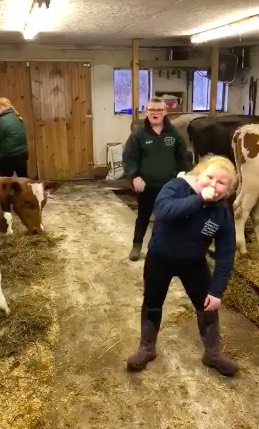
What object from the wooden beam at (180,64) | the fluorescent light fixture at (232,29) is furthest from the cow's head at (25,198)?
the wooden beam at (180,64)

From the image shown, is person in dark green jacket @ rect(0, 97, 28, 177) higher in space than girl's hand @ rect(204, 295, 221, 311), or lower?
higher

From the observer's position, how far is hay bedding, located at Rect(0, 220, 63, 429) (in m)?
2.31

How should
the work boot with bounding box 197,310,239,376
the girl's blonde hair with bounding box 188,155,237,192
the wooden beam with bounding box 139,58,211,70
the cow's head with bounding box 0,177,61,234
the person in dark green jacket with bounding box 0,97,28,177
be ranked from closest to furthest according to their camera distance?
the girl's blonde hair with bounding box 188,155,237,192 → the work boot with bounding box 197,310,239,376 → the cow's head with bounding box 0,177,61,234 → the person in dark green jacket with bounding box 0,97,28,177 → the wooden beam with bounding box 139,58,211,70

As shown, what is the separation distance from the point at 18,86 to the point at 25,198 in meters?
4.64

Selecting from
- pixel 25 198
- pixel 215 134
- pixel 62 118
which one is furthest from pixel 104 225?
pixel 62 118

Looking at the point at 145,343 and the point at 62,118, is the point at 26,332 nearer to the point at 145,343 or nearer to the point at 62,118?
the point at 145,343

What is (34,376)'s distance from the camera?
2.55m

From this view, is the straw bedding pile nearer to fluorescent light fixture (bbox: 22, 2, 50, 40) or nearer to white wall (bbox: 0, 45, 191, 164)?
fluorescent light fixture (bbox: 22, 2, 50, 40)

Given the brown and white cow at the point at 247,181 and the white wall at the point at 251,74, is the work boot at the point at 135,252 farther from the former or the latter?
the white wall at the point at 251,74

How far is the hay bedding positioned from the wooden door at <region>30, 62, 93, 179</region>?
390 cm

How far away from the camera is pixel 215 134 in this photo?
5508mm

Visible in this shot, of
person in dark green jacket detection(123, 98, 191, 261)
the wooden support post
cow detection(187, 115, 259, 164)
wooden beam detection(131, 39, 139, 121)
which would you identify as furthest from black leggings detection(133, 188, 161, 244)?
the wooden support post

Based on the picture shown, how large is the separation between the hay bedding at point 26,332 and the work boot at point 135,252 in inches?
27.7

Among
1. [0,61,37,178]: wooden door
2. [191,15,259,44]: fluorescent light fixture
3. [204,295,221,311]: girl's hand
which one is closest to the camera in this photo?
[204,295,221,311]: girl's hand
